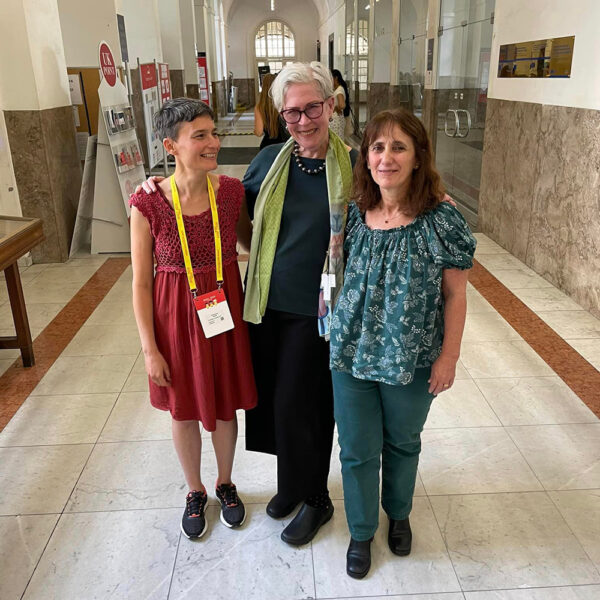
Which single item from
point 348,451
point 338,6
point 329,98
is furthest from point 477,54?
point 338,6

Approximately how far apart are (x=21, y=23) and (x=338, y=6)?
16.4 metres

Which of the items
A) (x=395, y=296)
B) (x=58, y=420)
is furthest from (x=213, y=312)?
(x=58, y=420)

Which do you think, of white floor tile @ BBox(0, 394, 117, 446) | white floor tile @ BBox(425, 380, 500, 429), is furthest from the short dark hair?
white floor tile @ BBox(425, 380, 500, 429)

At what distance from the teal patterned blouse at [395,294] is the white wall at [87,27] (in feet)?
21.3

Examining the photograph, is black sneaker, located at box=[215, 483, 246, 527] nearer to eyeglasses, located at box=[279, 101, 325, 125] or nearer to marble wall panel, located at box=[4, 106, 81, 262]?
eyeglasses, located at box=[279, 101, 325, 125]

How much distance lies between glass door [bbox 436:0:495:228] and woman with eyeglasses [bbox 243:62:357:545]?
15.3ft

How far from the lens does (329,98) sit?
167 cm

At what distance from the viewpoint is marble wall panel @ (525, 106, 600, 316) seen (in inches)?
153

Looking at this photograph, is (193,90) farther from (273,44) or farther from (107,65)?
(273,44)

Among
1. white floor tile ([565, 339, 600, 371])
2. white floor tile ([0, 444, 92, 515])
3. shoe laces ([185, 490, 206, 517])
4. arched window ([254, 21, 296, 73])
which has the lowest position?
white floor tile ([565, 339, 600, 371])

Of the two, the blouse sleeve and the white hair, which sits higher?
the white hair

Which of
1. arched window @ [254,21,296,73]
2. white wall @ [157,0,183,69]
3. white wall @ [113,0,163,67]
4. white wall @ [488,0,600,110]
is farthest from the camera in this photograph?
arched window @ [254,21,296,73]

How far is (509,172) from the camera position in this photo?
5.23 m

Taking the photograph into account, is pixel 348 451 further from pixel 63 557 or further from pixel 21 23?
pixel 21 23
